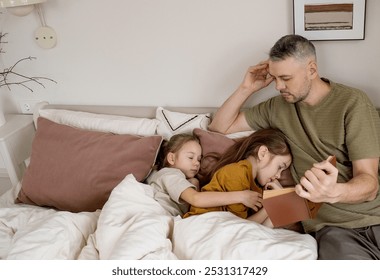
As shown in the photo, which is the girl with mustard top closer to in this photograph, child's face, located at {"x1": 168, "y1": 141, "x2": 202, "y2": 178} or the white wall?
child's face, located at {"x1": 168, "y1": 141, "x2": 202, "y2": 178}

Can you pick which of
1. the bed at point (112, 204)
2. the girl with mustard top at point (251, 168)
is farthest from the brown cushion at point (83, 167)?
the girl with mustard top at point (251, 168)

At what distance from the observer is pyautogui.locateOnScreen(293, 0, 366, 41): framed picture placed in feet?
5.35

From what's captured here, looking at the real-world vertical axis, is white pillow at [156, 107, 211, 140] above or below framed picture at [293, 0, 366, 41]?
below

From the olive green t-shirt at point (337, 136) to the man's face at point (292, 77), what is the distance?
0.10 m

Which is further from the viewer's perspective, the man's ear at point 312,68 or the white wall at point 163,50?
the white wall at point 163,50

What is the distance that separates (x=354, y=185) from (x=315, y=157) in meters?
0.25

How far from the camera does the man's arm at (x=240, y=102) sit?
1.74m

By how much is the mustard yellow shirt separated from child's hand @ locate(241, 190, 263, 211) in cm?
5

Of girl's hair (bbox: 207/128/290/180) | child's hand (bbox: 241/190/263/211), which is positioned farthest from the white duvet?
girl's hair (bbox: 207/128/290/180)

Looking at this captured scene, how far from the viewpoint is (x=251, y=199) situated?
153 cm

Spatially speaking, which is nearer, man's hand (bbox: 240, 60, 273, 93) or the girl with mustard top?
the girl with mustard top

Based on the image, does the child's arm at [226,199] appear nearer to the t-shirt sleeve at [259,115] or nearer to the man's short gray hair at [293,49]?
the t-shirt sleeve at [259,115]

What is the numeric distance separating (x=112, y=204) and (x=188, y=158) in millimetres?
412
